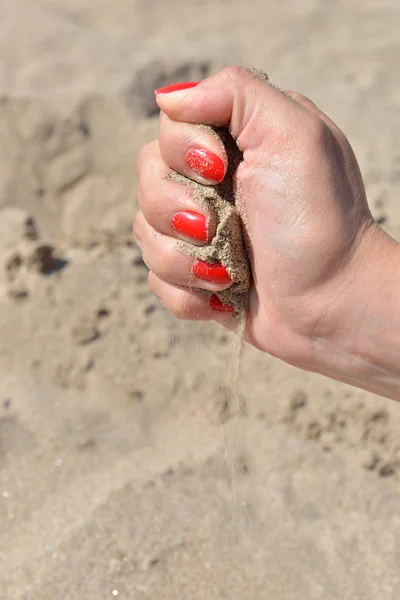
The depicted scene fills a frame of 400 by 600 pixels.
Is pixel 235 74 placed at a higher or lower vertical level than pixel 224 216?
higher

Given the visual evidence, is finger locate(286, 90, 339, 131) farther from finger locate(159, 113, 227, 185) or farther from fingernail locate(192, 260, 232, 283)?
fingernail locate(192, 260, 232, 283)

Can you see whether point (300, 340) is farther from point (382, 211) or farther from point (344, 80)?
point (344, 80)

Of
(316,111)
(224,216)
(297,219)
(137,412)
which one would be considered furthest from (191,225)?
(137,412)

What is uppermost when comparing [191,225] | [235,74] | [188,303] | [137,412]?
[235,74]

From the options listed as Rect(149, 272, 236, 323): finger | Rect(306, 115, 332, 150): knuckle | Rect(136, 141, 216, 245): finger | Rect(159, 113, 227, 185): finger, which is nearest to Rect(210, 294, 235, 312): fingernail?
Rect(149, 272, 236, 323): finger

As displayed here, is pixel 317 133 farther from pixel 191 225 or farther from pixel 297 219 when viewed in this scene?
pixel 191 225
